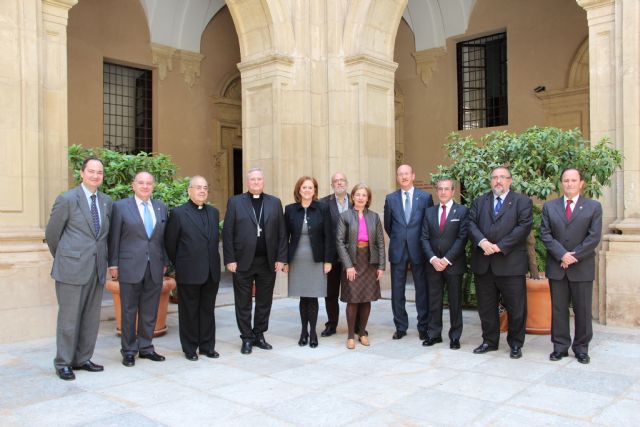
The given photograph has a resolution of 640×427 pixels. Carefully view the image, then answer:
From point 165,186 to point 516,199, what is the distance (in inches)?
155

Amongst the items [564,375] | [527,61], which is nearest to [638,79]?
[564,375]

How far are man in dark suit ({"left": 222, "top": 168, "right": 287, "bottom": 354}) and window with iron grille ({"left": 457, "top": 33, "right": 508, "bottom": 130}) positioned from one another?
31.7 ft

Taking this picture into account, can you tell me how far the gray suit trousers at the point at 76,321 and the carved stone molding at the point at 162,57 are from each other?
9.44 meters

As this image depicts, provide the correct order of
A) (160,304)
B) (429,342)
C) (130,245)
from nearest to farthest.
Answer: (130,245), (429,342), (160,304)

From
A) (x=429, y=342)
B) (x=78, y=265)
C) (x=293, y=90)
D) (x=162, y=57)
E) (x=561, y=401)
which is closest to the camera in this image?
(x=561, y=401)

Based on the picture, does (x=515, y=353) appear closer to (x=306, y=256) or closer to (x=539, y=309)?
(x=539, y=309)

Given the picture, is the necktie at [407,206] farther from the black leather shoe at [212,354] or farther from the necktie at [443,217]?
the black leather shoe at [212,354]

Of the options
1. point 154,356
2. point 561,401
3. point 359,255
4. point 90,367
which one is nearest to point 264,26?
point 359,255

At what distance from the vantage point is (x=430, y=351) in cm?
584

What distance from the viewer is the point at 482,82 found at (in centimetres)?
1448

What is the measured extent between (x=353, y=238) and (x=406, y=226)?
2.30 feet

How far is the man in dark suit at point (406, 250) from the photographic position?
6.38 meters

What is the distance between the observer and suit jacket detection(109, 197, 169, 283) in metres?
5.38

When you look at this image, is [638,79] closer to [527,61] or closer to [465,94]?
[527,61]
